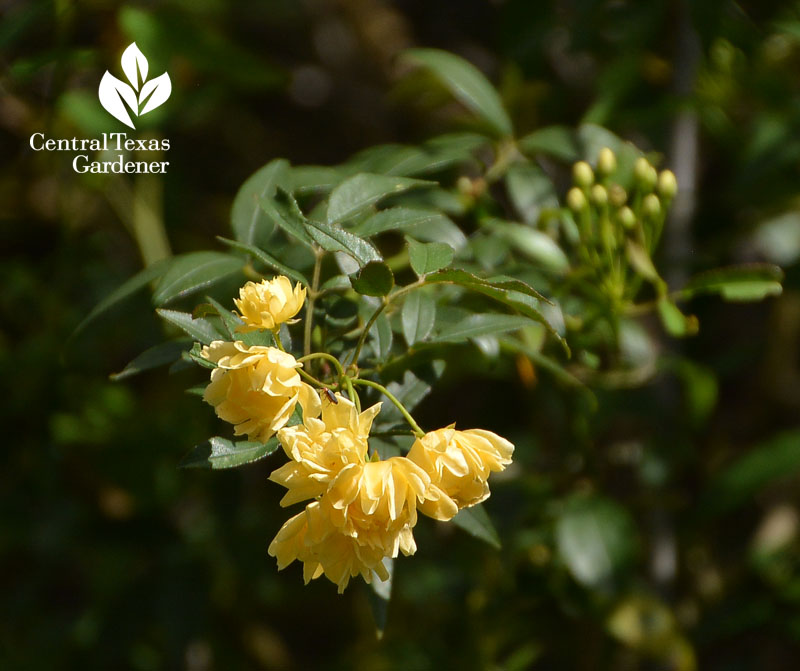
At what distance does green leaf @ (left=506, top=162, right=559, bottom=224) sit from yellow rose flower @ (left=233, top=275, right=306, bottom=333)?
1.79ft

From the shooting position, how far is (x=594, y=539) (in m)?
1.38

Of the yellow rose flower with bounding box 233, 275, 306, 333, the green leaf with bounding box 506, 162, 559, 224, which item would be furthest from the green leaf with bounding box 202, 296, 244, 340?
the green leaf with bounding box 506, 162, 559, 224

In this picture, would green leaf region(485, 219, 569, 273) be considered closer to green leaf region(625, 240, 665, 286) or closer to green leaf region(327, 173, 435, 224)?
green leaf region(625, 240, 665, 286)

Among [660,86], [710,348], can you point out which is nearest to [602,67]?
[660,86]

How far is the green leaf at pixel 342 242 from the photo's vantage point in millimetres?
731

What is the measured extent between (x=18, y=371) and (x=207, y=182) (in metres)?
0.88

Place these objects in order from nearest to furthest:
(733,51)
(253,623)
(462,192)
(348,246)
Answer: (348,246), (462,192), (733,51), (253,623)

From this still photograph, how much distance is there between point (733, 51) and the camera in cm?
171

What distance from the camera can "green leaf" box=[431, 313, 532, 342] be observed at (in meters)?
0.82

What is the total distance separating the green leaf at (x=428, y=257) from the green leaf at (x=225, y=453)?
7.1 inches

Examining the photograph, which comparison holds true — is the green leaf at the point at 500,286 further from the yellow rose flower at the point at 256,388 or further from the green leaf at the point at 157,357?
the green leaf at the point at 157,357

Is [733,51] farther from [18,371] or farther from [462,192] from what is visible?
[18,371]

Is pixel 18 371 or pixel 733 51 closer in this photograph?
pixel 18 371

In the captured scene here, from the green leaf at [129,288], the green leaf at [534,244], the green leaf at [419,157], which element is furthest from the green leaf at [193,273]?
the green leaf at [534,244]
